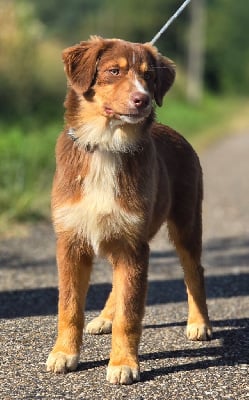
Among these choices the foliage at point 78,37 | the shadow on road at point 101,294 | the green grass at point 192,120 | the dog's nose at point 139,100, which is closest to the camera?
the dog's nose at point 139,100

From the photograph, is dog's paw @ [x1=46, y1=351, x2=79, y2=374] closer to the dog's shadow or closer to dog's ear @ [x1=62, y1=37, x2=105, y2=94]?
the dog's shadow

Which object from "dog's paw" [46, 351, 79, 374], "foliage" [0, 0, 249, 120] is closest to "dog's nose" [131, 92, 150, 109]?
"dog's paw" [46, 351, 79, 374]

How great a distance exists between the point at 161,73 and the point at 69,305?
5.25 feet

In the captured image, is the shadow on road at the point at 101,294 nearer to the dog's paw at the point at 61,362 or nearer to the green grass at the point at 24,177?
the dog's paw at the point at 61,362

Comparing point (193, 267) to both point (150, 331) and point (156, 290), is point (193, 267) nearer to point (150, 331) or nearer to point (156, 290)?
point (150, 331)

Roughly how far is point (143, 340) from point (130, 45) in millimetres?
2074

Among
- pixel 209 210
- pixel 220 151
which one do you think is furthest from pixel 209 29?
pixel 209 210

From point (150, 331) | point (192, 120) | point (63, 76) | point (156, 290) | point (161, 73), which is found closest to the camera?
point (161, 73)

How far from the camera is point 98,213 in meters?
5.13

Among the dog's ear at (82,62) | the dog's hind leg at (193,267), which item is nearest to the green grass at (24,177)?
the dog's hind leg at (193,267)

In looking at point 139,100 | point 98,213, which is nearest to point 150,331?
point 98,213

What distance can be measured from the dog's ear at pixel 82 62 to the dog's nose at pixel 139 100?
379mm

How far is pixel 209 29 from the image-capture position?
6347 cm

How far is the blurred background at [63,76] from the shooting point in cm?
1209
